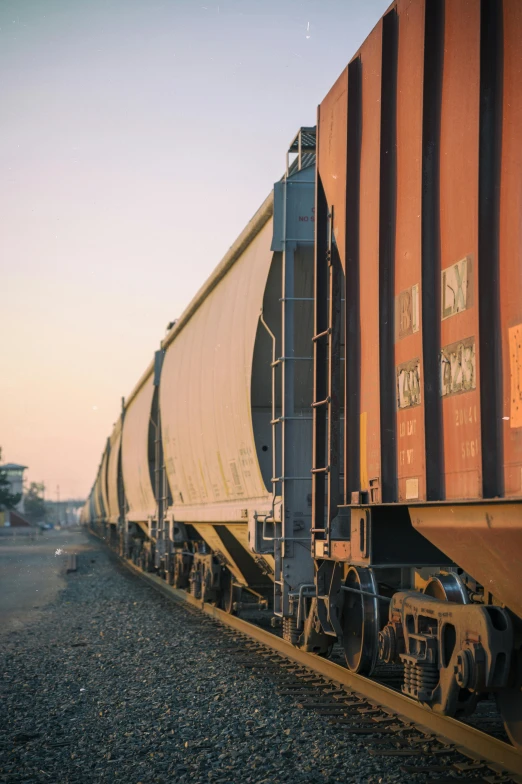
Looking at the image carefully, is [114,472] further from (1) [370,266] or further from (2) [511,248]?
(2) [511,248]

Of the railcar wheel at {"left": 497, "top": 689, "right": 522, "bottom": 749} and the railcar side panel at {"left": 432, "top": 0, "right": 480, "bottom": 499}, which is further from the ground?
the railcar side panel at {"left": 432, "top": 0, "right": 480, "bottom": 499}

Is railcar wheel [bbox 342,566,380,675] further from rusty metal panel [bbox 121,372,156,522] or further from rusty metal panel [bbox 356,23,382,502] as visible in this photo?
rusty metal panel [bbox 121,372,156,522]

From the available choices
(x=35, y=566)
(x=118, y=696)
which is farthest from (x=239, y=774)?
(x=35, y=566)

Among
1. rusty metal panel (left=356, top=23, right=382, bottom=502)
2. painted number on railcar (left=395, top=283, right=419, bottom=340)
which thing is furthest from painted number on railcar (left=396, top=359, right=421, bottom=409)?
rusty metal panel (left=356, top=23, right=382, bottom=502)

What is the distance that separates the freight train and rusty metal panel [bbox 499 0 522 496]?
→ 0.04 ft

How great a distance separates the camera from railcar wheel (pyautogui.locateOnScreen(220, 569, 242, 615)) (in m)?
12.7

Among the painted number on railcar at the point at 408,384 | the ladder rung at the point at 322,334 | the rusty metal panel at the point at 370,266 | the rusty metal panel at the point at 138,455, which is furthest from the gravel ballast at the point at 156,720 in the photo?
the rusty metal panel at the point at 138,455

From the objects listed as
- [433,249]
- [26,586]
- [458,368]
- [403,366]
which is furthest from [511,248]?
[26,586]

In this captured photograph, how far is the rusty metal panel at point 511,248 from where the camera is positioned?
3980 millimetres

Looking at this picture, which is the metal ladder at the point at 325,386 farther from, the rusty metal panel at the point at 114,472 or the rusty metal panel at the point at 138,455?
the rusty metal panel at the point at 114,472

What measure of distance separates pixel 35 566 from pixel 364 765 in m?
24.7

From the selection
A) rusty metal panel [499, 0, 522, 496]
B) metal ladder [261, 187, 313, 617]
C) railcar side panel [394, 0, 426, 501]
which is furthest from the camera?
metal ladder [261, 187, 313, 617]

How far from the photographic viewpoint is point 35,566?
93.2 ft

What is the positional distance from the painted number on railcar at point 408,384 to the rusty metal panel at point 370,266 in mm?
297
